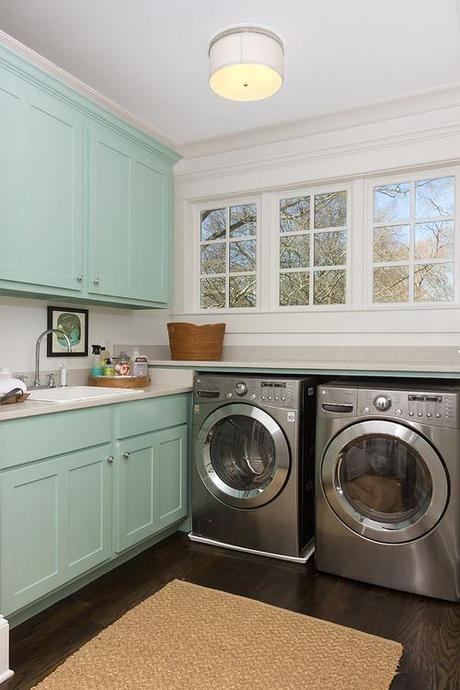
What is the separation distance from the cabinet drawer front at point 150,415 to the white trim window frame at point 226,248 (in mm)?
870

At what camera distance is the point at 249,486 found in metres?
2.83

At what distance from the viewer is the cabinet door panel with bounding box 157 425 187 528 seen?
280cm

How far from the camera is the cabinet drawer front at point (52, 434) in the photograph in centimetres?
194

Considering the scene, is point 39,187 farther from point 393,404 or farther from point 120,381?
point 393,404

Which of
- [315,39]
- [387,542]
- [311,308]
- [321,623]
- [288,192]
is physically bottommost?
[321,623]

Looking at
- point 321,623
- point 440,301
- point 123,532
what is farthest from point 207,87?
point 321,623

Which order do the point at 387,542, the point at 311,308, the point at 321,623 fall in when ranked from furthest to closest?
the point at 311,308 < the point at 387,542 < the point at 321,623

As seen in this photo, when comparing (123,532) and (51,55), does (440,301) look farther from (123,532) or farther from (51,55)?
(51,55)

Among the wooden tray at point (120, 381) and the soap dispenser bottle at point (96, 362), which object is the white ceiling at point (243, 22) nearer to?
the soap dispenser bottle at point (96, 362)

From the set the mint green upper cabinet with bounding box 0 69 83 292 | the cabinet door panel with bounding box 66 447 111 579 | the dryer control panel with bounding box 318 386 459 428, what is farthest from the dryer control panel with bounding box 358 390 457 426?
the mint green upper cabinet with bounding box 0 69 83 292

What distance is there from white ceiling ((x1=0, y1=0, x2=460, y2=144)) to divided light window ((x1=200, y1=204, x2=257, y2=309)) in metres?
0.74

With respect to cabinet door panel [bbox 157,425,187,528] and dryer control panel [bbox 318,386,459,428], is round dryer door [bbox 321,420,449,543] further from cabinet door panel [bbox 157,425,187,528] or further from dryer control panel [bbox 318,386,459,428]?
cabinet door panel [bbox 157,425,187,528]

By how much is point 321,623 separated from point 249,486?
87 centimetres

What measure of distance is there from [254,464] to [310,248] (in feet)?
4.83
